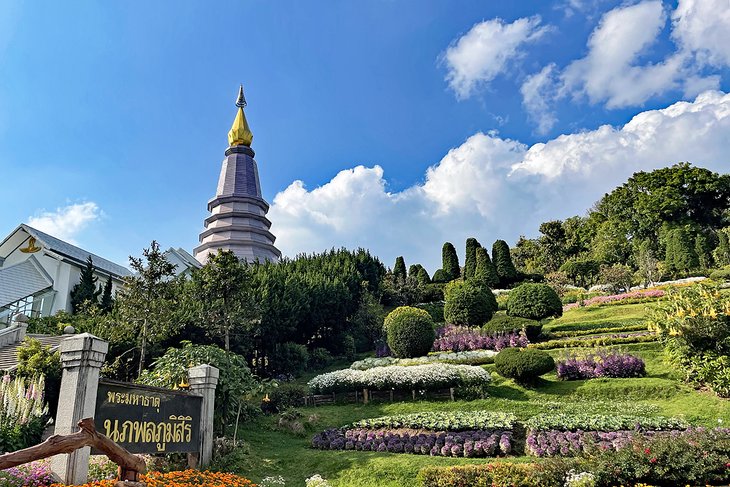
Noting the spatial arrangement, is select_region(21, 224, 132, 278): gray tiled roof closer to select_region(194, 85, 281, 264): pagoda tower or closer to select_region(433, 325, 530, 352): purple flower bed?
select_region(194, 85, 281, 264): pagoda tower

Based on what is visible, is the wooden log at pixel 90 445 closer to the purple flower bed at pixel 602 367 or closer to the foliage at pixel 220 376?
the foliage at pixel 220 376

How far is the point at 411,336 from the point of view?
21.9 metres

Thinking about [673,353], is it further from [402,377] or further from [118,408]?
[118,408]

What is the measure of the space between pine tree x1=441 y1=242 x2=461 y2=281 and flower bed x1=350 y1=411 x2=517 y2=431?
115 feet

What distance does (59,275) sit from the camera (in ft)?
89.8

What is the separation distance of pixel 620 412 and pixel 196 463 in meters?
9.77

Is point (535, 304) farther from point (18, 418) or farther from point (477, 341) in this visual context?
point (18, 418)

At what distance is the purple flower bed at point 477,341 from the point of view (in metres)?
21.0

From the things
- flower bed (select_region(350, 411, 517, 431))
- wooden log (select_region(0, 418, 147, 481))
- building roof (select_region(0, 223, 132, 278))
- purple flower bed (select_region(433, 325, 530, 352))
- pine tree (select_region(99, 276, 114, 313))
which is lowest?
flower bed (select_region(350, 411, 517, 431))

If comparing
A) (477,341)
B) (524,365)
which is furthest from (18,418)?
(477,341)

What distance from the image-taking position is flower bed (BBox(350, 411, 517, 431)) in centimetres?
1182

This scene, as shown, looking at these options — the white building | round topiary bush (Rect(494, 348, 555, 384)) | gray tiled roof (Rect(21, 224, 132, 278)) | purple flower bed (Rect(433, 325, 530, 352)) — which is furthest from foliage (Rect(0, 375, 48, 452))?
gray tiled roof (Rect(21, 224, 132, 278))

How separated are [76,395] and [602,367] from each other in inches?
546

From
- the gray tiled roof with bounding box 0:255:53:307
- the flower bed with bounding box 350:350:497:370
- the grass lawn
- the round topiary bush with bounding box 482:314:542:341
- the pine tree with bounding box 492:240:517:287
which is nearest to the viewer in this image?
the grass lawn
